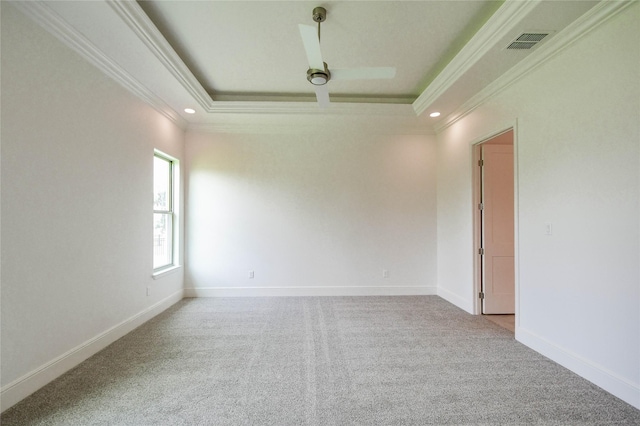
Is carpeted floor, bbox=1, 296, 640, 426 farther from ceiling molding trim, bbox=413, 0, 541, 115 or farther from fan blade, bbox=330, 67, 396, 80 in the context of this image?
ceiling molding trim, bbox=413, 0, 541, 115

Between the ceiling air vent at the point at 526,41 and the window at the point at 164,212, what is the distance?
13.6ft

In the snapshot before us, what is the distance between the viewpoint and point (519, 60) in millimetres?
2592

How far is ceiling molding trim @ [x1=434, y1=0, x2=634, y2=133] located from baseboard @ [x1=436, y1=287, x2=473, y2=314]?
2.57 m

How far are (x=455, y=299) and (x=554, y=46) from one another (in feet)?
10.4

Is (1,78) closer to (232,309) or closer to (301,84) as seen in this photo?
(301,84)

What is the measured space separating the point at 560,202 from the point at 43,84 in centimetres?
425

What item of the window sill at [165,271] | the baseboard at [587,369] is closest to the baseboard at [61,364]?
the window sill at [165,271]

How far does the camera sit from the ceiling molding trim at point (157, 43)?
202 centimetres

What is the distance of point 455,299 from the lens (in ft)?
13.1

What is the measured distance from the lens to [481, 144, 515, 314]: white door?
3619 millimetres

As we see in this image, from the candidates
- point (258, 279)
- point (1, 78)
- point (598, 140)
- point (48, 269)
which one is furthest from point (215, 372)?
point (598, 140)

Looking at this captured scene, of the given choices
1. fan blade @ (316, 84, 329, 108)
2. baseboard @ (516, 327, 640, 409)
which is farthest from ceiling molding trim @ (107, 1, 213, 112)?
baseboard @ (516, 327, 640, 409)

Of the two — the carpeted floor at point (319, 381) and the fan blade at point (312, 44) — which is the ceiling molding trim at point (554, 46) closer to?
the fan blade at point (312, 44)

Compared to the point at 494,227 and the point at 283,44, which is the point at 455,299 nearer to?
the point at 494,227
